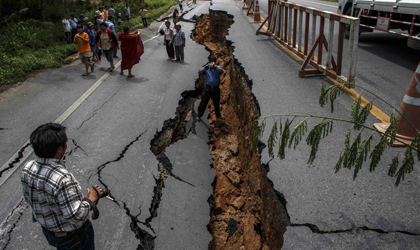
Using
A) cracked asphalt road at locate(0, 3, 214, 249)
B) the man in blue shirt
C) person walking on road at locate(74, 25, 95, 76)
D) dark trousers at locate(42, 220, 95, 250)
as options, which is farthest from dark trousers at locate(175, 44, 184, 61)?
dark trousers at locate(42, 220, 95, 250)

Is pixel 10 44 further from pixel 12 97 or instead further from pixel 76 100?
pixel 76 100

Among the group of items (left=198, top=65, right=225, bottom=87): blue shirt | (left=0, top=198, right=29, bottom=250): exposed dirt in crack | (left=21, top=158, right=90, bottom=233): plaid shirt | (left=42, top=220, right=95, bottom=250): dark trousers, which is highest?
(left=21, top=158, right=90, bottom=233): plaid shirt

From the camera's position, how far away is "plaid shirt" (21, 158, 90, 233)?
2.28 meters

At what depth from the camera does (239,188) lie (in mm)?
5363

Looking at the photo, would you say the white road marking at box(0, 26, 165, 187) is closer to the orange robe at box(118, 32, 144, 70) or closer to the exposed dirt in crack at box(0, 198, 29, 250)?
the orange robe at box(118, 32, 144, 70)

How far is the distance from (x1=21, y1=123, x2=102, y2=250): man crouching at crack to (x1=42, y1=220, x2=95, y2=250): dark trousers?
1.8 inches

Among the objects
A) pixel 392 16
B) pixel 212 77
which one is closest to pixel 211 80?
pixel 212 77

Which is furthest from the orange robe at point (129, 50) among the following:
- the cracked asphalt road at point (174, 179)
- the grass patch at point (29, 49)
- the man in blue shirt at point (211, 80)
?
the man in blue shirt at point (211, 80)

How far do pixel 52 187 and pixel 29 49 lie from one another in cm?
1185

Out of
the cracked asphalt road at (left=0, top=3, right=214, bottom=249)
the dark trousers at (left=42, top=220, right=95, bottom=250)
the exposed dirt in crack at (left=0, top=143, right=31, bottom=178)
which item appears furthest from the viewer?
the exposed dirt in crack at (left=0, top=143, right=31, bottom=178)

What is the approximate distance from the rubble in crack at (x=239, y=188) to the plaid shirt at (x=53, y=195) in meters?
1.24

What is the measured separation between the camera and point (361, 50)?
10.1m

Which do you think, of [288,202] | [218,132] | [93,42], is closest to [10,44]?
[93,42]

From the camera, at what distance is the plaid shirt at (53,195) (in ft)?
7.47
